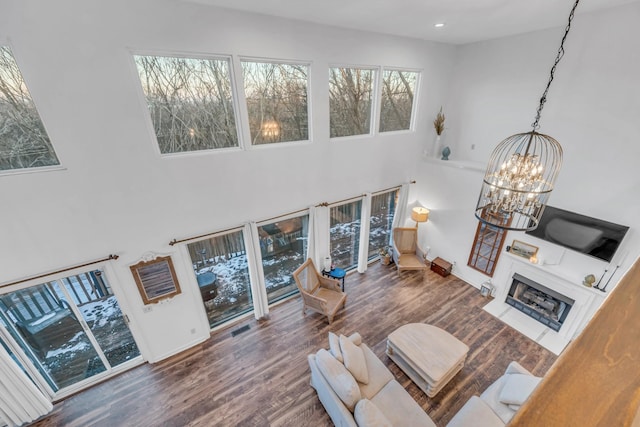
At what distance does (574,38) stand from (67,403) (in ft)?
31.3

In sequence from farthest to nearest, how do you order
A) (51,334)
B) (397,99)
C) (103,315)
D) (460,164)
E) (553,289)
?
(460,164) < (397,99) < (553,289) < (103,315) < (51,334)

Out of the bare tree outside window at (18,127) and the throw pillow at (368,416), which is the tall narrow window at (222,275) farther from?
the throw pillow at (368,416)

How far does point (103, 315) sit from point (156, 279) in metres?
1.10

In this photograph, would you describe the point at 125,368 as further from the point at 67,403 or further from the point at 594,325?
the point at 594,325

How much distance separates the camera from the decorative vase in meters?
6.30

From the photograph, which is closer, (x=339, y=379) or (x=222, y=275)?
(x=339, y=379)

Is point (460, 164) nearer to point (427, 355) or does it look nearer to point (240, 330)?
point (427, 355)

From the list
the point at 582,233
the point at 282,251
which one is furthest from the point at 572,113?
the point at 282,251

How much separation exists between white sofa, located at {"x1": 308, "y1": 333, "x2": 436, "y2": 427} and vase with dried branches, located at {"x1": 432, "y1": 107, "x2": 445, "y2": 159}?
4.94 metres

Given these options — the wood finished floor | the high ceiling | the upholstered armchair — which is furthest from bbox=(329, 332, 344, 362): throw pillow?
the high ceiling

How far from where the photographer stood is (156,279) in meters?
4.04

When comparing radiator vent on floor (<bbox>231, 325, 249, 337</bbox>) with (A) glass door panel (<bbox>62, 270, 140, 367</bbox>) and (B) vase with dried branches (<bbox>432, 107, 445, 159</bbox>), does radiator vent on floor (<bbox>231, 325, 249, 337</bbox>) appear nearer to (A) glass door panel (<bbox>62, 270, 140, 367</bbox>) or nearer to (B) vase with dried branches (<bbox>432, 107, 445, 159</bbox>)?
(A) glass door panel (<bbox>62, 270, 140, 367</bbox>)

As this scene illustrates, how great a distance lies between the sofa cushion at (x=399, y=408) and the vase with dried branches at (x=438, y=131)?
16.7 feet

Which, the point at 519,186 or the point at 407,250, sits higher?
the point at 519,186
